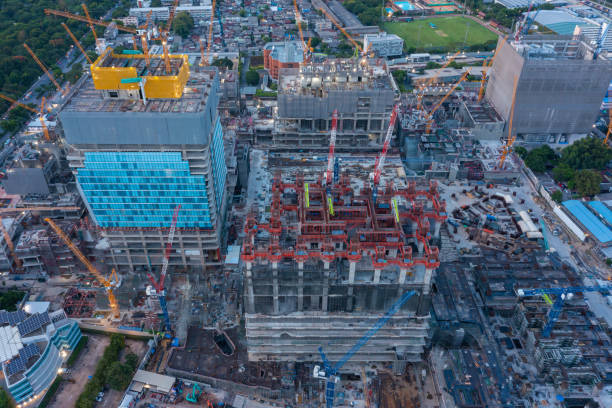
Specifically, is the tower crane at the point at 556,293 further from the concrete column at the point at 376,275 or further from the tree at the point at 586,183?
the tree at the point at 586,183

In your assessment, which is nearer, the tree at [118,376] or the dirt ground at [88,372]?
the tree at [118,376]

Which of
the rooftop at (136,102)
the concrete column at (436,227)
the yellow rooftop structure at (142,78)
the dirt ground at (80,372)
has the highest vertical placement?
the yellow rooftop structure at (142,78)

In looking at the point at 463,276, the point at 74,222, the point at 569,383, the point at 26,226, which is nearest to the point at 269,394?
the point at 463,276

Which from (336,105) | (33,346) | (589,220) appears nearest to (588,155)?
(589,220)

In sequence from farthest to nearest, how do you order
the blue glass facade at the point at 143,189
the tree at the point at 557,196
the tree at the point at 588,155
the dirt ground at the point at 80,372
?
1. the tree at the point at 588,155
2. the tree at the point at 557,196
3. the blue glass facade at the point at 143,189
4. the dirt ground at the point at 80,372

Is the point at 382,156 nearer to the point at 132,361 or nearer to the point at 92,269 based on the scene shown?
the point at 132,361

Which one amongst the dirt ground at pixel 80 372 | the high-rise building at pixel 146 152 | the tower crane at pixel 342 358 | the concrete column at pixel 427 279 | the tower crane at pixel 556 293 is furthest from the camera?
the high-rise building at pixel 146 152

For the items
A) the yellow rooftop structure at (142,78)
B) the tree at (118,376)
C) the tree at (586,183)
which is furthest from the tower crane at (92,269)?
the tree at (586,183)

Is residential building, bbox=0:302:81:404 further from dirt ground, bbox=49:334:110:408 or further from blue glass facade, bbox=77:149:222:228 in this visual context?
blue glass facade, bbox=77:149:222:228
